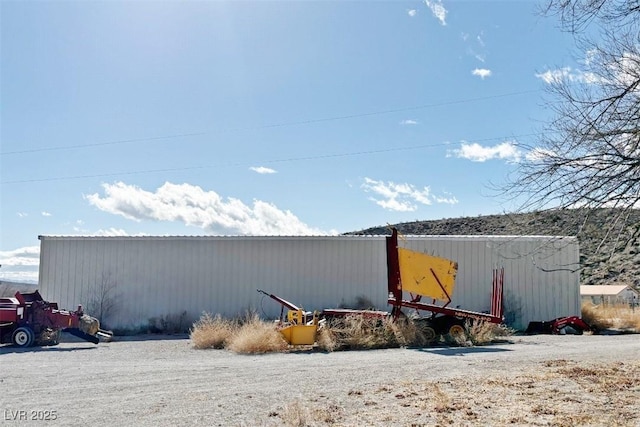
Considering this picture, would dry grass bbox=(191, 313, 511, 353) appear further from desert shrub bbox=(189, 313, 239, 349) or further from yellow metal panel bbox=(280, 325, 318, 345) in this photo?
yellow metal panel bbox=(280, 325, 318, 345)

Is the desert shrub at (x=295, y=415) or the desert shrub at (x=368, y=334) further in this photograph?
the desert shrub at (x=368, y=334)

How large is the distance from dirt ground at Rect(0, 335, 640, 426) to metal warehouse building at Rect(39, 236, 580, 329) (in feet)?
23.6

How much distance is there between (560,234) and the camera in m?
7.78

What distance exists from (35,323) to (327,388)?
33.0 ft

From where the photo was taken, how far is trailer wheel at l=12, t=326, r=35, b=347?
14109mm

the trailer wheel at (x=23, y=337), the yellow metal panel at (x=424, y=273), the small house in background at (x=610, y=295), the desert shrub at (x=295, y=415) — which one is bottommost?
the trailer wheel at (x=23, y=337)

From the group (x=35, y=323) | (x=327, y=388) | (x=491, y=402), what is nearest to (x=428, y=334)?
(x=327, y=388)

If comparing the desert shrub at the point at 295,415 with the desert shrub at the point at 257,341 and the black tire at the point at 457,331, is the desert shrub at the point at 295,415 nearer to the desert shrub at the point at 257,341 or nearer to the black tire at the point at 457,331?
the desert shrub at the point at 257,341

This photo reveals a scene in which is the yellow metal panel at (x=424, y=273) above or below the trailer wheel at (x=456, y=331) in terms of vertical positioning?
above

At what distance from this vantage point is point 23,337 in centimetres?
1417

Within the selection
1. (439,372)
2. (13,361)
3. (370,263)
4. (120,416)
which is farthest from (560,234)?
(370,263)

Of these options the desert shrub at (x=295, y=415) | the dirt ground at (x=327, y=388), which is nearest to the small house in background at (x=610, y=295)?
the dirt ground at (x=327, y=388)

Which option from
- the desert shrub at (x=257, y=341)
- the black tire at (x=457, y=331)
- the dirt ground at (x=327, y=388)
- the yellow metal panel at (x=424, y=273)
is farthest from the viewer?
the yellow metal panel at (x=424, y=273)

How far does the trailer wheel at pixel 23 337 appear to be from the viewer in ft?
46.3
